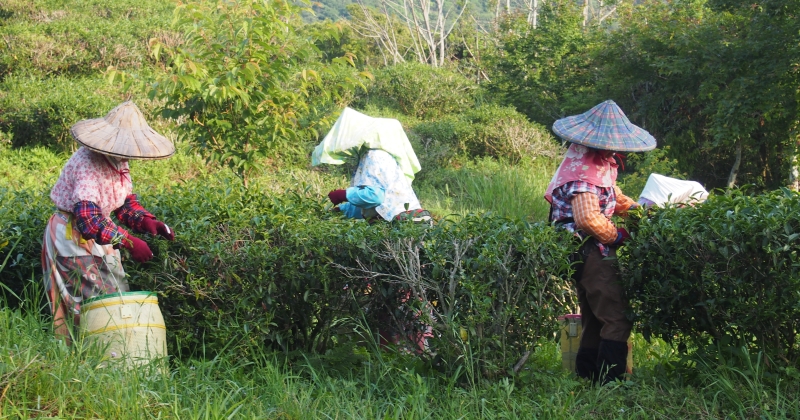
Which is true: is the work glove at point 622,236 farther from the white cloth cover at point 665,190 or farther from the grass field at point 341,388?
the white cloth cover at point 665,190

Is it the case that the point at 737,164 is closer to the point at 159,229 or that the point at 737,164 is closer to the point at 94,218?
the point at 159,229

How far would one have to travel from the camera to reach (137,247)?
374 cm

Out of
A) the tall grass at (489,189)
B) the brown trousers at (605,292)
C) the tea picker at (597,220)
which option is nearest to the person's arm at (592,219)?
the tea picker at (597,220)

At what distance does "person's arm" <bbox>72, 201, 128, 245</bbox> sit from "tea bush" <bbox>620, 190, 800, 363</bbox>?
241 cm

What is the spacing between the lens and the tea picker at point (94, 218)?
3727 mm

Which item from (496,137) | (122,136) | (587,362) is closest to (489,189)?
(496,137)

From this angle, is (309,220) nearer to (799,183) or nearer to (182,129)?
(182,129)

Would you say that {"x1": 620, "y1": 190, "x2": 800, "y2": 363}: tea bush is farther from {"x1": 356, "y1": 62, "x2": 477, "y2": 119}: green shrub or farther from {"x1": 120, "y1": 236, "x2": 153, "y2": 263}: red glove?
{"x1": 356, "y1": 62, "x2": 477, "y2": 119}: green shrub

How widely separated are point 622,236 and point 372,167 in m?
1.56

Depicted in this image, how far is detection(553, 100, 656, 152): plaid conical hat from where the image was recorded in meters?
3.91

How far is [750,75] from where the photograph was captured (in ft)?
28.8

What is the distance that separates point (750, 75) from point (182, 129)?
20.8ft

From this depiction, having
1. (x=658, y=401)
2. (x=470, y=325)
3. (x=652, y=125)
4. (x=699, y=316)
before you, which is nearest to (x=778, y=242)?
(x=699, y=316)

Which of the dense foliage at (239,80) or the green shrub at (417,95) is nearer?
the dense foliage at (239,80)
